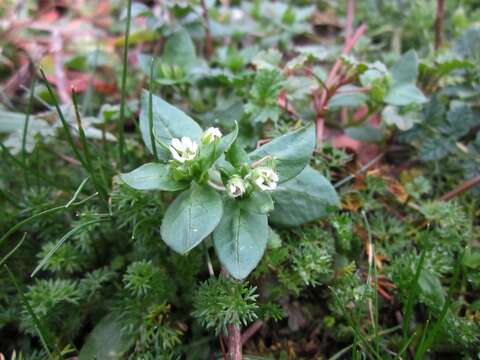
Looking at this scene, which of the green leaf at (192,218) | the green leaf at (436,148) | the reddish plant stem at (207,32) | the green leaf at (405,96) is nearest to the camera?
the green leaf at (192,218)

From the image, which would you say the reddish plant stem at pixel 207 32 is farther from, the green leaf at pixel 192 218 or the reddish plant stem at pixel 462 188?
the reddish plant stem at pixel 462 188

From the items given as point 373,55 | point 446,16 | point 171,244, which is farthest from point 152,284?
point 446,16

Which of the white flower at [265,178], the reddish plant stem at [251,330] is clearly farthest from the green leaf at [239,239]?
the reddish plant stem at [251,330]

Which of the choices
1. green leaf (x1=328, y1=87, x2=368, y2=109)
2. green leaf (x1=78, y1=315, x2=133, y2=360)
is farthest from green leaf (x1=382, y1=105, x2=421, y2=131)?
green leaf (x1=78, y1=315, x2=133, y2=360)

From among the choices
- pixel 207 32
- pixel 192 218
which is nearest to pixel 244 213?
pixel 192 218

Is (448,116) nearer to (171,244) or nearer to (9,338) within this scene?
(171,244)

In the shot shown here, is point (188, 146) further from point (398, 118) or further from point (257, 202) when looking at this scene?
point (398, 118)
